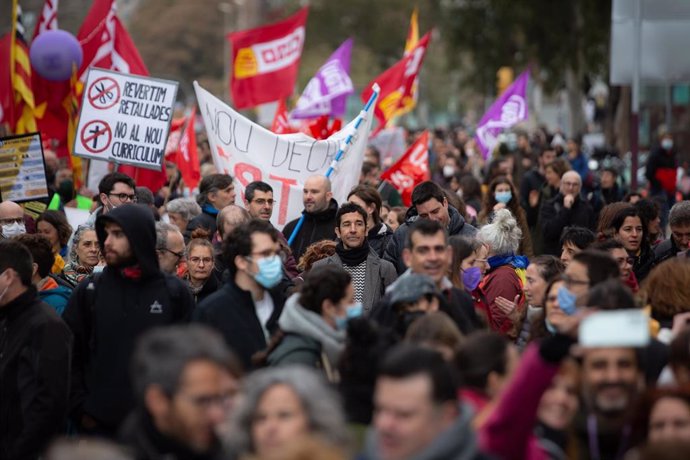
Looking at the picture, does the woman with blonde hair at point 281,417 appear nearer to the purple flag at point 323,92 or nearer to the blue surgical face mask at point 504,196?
the blue surgical face mask at point 504,196

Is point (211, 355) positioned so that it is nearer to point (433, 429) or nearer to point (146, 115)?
point (433, 429)

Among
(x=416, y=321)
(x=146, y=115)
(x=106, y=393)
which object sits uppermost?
(x=146, y=115)

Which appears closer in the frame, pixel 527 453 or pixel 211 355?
pixel 211 355

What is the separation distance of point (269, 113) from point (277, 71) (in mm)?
6796

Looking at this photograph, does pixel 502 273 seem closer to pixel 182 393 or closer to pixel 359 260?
pixel 359 260

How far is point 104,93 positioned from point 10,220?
3.13m

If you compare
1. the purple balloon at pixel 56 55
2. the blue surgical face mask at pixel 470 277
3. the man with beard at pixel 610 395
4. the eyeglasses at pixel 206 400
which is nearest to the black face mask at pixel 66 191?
the purple balloon at pixel 56 55

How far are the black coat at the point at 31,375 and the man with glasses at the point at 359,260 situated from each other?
285cm

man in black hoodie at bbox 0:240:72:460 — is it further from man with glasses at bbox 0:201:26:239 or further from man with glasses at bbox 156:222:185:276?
man with glasses at bbox 0:201:26:239

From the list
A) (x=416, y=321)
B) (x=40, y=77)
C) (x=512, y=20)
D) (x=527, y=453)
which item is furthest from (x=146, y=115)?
(x=512, y=20)

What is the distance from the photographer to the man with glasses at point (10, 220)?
36.5ft

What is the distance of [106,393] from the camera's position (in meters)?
7.54

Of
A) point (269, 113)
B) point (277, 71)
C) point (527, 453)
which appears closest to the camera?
point (527, 453)

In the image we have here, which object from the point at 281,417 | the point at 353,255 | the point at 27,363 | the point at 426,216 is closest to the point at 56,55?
the point at 426,216
